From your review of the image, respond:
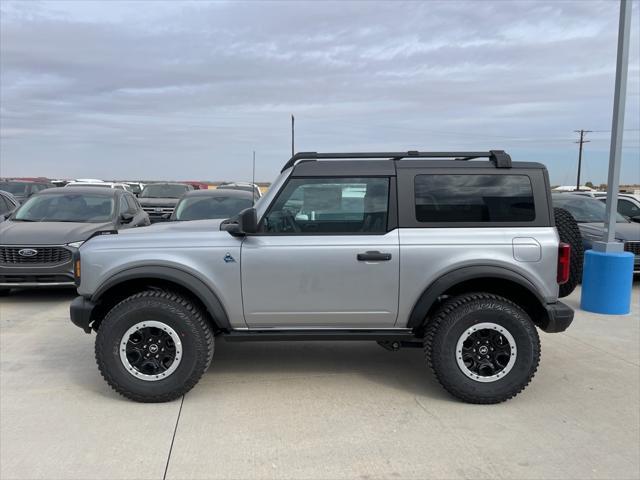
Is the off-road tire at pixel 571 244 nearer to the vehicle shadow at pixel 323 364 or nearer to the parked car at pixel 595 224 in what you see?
the vehicle shadow at pixel 323 364

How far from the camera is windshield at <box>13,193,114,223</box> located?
8.77 meters

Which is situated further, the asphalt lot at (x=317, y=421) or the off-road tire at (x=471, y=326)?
the off-road tire at (x=471, y=326)

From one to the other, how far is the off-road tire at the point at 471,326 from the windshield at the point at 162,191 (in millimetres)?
15020

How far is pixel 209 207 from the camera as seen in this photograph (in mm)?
9383

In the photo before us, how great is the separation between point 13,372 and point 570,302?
7.29 metres

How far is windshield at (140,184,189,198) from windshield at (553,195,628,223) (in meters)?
11.9

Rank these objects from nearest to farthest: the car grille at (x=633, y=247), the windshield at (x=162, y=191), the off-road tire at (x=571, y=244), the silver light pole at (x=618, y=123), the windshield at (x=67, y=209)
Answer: the off-road tire at (x=571, y=244) → the silver light pole at (x=618, y=123) → the windshield at (x=67, y=209) → the car grille at (x=633, y=247) → the windshield at (x=162, y=191)

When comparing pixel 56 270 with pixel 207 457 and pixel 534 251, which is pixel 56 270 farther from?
pixel 534 251

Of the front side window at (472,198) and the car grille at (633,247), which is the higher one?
the front side window at (472,198)

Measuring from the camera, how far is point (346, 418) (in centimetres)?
399

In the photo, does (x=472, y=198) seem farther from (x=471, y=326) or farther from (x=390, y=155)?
(x=471, y=326)

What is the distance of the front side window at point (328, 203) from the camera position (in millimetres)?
4312

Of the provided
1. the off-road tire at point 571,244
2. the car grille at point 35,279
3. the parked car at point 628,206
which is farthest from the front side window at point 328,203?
the parked car at point 628,206

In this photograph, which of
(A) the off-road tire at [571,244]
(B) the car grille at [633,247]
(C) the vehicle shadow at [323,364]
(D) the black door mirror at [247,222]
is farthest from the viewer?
(B) the car grille at [633,247]
